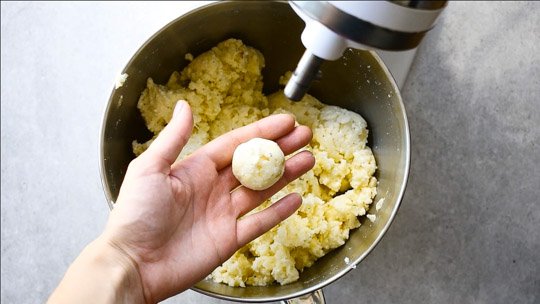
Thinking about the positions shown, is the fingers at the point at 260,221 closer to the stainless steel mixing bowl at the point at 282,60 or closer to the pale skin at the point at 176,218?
the pale skin at the point at 176,218

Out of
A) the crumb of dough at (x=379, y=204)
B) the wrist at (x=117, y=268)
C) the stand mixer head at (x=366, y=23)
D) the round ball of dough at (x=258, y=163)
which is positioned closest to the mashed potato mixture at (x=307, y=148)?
the crumb of dough at (x=379, y=204)

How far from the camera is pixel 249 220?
1.09m

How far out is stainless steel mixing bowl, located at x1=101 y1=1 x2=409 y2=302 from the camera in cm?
110

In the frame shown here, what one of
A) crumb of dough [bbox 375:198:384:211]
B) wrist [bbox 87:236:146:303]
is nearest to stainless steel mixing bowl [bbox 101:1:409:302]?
crumb of dough [bbox 375:198:384:211]

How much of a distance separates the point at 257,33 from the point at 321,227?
1.58 ft

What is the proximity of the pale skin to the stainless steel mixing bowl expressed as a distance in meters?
0.08

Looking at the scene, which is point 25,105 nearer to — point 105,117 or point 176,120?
point 105,117

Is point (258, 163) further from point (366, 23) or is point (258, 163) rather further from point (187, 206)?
point (366, 23)

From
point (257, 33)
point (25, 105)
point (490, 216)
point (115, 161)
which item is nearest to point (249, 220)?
point (115, 161)

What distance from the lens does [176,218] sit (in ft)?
3.42

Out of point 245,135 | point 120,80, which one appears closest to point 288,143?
point 245,135

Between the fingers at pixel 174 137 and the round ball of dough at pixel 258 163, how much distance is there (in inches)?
5.2

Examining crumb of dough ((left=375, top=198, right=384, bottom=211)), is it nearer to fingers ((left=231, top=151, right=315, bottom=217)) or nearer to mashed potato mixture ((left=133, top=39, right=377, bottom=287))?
mashed potato mixture ((left=133, top=39, right=377, bottom=287))

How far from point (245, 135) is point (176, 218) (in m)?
Answer: 0.24
